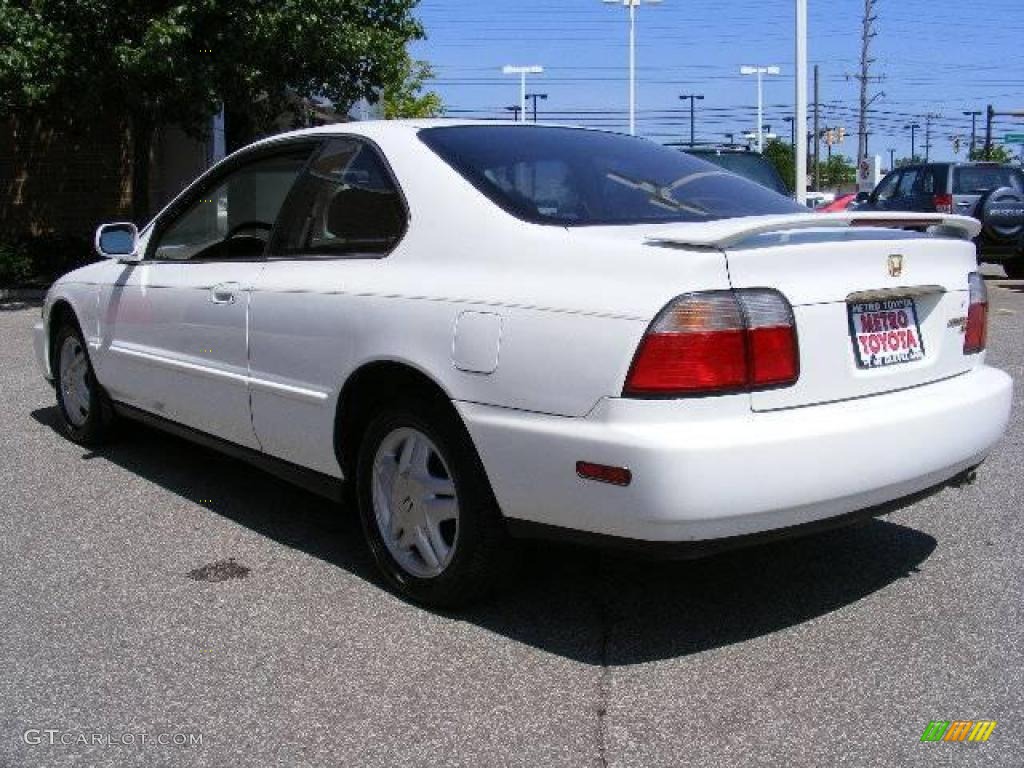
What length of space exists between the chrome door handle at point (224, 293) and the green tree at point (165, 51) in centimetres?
1000

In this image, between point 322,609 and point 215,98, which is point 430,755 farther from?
point 215,98

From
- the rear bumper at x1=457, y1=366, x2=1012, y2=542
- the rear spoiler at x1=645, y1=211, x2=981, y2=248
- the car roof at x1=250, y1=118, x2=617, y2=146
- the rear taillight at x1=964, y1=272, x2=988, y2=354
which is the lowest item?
the rear bumper at x1=457, y1=366, x2=1012, y2=542

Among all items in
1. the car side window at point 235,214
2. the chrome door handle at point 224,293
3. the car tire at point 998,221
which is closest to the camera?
the chrome door handle at point 224,293

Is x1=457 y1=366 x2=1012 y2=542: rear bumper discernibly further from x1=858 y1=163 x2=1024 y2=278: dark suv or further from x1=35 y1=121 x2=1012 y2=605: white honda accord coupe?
x1=858 y1=163 x2=1024 y2=278: dark suv

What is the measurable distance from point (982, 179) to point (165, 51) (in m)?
12.4

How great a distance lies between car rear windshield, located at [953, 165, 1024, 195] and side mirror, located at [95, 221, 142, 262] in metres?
15.3

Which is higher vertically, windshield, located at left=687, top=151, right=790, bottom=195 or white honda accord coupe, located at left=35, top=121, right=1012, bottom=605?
windshield, located at left=687, top=151, right=790, bottom=195

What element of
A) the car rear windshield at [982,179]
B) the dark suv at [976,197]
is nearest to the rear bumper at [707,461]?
the dark suv at [976,197]

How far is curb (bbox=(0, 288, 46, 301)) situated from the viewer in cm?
1580

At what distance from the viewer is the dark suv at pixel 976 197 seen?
15.8 metres

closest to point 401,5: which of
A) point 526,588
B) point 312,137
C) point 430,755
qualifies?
point 312,137

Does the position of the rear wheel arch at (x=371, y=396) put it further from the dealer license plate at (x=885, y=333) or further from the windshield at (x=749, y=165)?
the windshield at (x=749, y=165)

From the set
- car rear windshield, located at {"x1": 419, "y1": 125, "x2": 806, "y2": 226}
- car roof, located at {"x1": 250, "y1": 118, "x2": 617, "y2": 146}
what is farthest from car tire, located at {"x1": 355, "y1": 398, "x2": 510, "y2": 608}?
car roof, located at {"x1": 250, "y1": 118, "x2": 617, "y2": 146}
